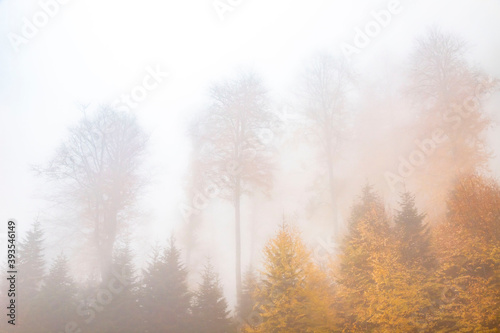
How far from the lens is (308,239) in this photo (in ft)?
93.7

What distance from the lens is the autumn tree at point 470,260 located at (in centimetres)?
981

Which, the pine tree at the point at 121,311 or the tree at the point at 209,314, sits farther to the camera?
the tree at the point at 209,314

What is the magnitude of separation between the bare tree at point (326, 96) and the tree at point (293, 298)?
39.7ft

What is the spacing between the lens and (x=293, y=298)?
10812 millimetres

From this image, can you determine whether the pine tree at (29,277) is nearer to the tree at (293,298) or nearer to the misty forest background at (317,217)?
the misty forest background at (317,217)

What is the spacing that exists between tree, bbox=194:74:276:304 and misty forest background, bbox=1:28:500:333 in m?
0.10

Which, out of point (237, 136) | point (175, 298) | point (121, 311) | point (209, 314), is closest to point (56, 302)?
point (121, 311)

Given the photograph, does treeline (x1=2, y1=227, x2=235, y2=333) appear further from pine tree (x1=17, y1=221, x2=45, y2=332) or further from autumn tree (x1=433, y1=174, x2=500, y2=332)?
autumn tree (x1=433, y1=174, x2=500, y2=332)

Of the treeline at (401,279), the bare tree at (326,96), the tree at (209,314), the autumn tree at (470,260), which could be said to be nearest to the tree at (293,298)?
the treeline at (401,279)

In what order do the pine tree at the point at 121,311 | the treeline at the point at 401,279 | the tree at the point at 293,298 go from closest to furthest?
the treeline at the point at 401,279 < the tree at the point at 293,298 < the pine tree at the point at 121,311

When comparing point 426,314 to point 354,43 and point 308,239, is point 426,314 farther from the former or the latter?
point 354,43

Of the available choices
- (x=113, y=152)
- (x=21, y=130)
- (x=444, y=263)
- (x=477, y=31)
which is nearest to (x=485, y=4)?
(x=477, y=31)

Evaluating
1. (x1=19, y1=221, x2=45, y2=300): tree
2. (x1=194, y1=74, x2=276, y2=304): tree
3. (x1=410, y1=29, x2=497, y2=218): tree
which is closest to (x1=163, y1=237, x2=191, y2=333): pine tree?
(x1=194, y1=74, x2=276, y2=304): tree

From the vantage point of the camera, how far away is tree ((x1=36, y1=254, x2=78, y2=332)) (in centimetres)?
1356
